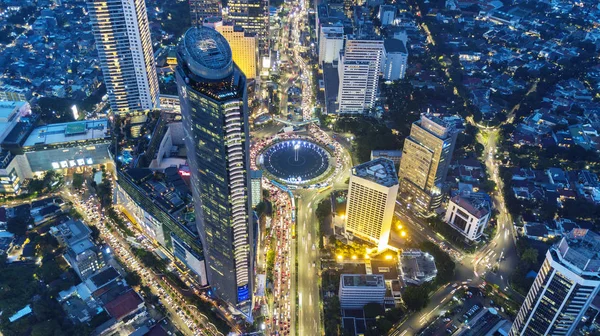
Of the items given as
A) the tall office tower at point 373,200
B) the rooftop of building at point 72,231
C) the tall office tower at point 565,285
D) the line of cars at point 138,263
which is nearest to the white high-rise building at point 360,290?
the tall office tower at point 373,200

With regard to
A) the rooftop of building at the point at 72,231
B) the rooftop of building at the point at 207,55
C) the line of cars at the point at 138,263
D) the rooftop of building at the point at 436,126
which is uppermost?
the rooftop of building at the point at 207,55

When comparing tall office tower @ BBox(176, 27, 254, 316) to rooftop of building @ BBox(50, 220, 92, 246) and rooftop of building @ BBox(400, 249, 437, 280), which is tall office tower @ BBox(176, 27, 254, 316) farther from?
rooftop of building @ BBox(400, 249, 437, 280)

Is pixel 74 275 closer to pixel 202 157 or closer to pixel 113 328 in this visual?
pixel 113 328

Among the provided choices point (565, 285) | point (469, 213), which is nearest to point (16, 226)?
point (469, 213)

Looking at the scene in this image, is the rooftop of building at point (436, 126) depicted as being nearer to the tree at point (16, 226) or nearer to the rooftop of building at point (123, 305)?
the rooftop of building at point (123, 305)

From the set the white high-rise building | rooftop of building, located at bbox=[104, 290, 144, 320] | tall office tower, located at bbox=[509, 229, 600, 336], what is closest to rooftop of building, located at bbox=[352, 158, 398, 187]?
the white high-rise building
